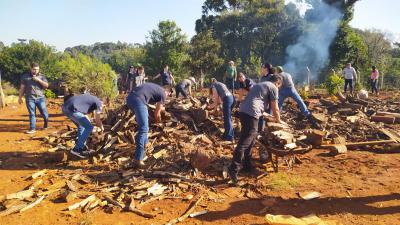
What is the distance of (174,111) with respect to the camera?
32.0 feet

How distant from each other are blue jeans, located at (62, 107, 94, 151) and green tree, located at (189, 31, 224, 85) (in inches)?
922

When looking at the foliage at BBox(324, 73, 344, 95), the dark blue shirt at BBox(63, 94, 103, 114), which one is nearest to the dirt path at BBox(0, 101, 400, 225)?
the dark blue shirt at BBox(63, 94, 103, 114)

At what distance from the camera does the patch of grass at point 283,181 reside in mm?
5762

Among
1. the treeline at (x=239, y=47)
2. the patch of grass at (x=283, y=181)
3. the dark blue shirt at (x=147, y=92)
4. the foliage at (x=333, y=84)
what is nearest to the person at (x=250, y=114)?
the patch of grass at (x=283, y=181)

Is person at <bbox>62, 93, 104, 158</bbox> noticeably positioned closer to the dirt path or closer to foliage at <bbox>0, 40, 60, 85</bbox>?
the dirt path

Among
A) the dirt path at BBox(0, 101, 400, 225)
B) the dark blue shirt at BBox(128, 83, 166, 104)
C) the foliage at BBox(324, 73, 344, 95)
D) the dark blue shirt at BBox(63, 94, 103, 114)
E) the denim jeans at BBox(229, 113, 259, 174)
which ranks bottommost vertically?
the dirt path at BBox(0, 101, 400, 225)

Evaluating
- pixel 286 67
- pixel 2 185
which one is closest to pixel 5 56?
pixel 286 67

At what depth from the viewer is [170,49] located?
30.3m

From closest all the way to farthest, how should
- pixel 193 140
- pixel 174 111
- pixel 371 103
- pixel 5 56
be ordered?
pixel 193 140, pixel 174 111, pixel 371 103, pixel 5 56

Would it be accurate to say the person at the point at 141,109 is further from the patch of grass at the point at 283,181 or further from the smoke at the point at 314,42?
the smoke at the point at 314,42

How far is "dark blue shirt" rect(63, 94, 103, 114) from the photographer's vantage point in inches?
Result: 284

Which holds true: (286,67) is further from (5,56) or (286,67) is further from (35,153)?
(35,153)

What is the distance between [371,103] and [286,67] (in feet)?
72.4

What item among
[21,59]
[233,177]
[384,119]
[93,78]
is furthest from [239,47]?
[233,177]
